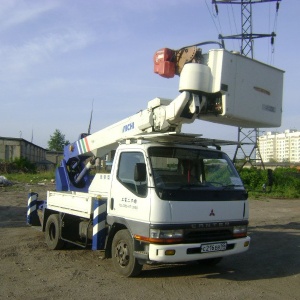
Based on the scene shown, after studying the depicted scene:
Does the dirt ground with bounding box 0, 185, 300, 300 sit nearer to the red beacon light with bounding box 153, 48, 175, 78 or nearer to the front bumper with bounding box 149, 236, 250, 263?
the front bumper with bounding box 149, 236, 250, 263

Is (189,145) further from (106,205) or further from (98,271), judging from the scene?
(98,271)

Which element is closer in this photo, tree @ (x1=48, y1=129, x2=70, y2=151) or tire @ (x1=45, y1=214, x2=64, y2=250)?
tire @ (x1=45, y1=214, x2=64, y2=250)

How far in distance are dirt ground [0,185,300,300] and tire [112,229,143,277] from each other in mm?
151

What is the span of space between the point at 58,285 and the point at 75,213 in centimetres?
208

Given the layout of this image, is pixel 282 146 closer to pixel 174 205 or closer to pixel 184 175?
pixel 184 175

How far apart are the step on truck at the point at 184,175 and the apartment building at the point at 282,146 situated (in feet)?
377

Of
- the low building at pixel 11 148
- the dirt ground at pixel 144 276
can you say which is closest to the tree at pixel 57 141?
the low building at pixel 11 148

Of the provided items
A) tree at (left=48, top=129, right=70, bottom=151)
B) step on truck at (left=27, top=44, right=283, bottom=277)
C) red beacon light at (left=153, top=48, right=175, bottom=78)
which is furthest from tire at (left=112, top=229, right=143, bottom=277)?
tree at (left=48, top=129, right=70, bottom=151)

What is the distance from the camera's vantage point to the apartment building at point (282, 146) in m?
122

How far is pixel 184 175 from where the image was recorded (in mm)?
7227

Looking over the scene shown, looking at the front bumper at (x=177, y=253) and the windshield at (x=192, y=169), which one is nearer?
the front bumper at (x=177, y=253)

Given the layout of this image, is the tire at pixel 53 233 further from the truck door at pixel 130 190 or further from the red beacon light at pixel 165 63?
the red beacon light at pixel 165 63

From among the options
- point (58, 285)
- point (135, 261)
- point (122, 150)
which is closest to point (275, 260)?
point (135, 261)

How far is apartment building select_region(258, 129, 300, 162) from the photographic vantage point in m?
122
